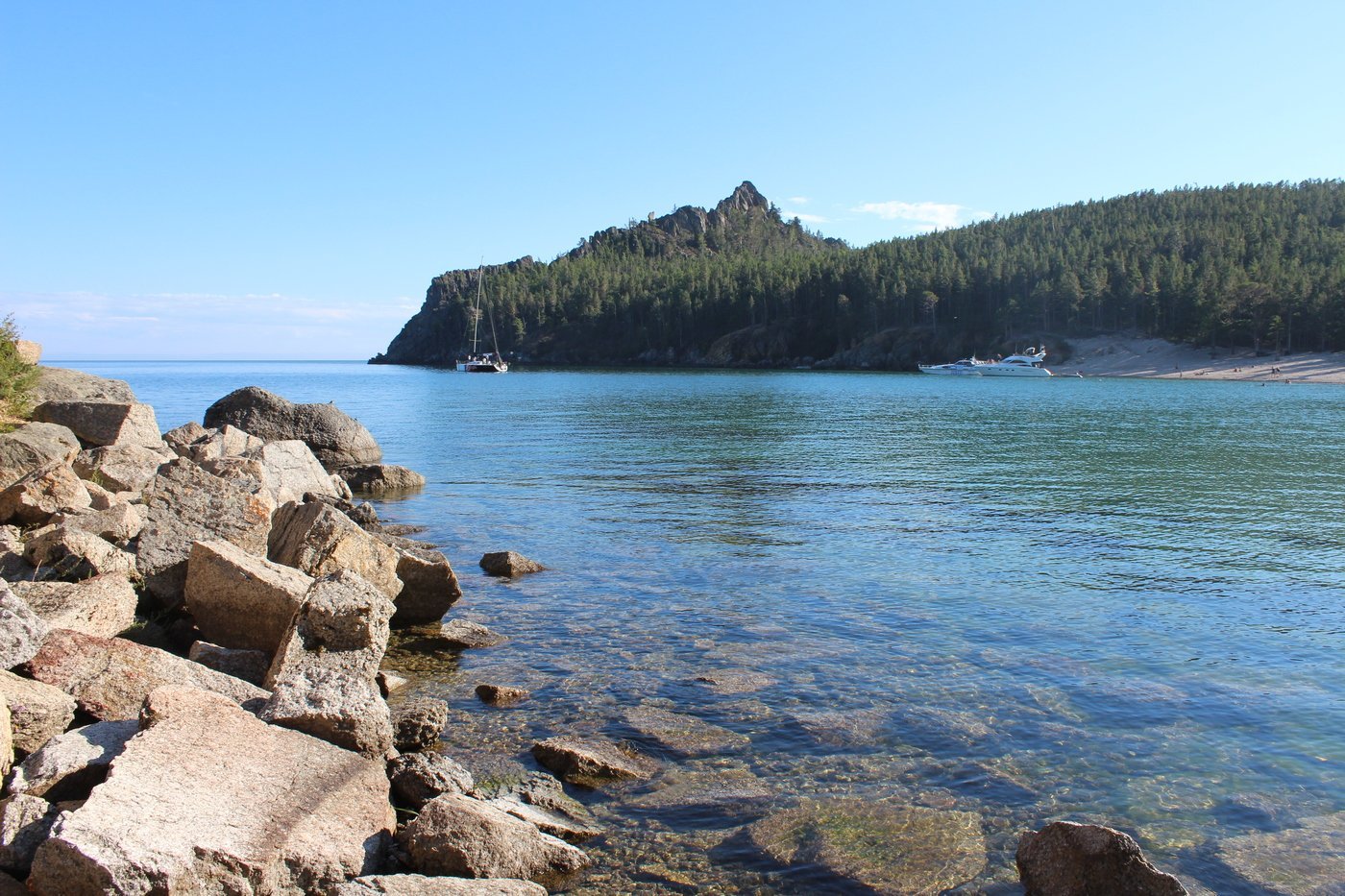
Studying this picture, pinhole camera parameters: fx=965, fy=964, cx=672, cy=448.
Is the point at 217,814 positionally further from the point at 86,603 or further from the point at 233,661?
the point at 86,603

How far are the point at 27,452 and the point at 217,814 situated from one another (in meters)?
12.7

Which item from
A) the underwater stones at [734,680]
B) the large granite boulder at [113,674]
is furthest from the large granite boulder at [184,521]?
the underwater stones at [734,680]

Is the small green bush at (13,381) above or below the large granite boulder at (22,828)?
above

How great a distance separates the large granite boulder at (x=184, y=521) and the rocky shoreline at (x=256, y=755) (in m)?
0.03

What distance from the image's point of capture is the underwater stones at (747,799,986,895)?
722 centimetres

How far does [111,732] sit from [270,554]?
233 inches

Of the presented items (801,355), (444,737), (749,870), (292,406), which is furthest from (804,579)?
(801,355)

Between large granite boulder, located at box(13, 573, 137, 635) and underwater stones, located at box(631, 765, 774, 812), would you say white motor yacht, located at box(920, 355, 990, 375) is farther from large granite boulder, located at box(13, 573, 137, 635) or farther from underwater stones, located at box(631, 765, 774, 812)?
large granite boulder, located at box(13, 573, 137, 635)

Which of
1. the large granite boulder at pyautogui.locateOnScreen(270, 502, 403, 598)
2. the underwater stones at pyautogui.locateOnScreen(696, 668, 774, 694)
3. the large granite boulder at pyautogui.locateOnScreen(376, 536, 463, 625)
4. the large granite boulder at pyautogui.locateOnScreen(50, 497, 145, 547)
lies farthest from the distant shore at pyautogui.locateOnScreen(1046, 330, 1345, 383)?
the large granite boulder at pyautogui.locateOnScreen(50, 497, 145, 547)

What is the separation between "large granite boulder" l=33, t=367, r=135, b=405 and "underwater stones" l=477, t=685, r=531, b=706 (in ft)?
50.9

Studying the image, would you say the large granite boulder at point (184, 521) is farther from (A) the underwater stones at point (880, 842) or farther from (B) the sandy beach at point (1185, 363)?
(B) the sandy beach at point (1185, 363)

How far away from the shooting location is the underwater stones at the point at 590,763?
28.9 ft

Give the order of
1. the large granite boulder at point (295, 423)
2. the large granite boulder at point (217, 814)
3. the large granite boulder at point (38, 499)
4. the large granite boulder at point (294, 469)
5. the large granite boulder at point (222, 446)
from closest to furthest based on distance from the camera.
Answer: the large granite boulder at point (217, 814) → the large granite boulder at point (38, 499) → the large granite boulder at point (222, 446) → the large granite boulder at point (294, 469) → the large granite boulder at point (295, 423)

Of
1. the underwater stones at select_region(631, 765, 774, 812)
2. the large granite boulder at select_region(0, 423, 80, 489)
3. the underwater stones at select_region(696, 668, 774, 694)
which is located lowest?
the underwater stones at select_region(631, 765, 774, 812)
